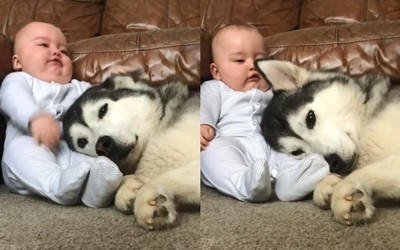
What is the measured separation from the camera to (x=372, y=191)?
2.62 feet

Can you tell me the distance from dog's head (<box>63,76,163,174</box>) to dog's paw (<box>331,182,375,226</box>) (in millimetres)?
358

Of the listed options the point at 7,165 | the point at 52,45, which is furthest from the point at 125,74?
the point at 7,165

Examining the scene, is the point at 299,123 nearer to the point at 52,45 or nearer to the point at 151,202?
the point at 151,202

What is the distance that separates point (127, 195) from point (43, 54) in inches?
16.2

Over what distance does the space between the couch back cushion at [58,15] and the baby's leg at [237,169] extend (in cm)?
52

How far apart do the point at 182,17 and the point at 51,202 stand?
509mm

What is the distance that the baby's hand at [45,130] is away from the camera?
90 centimetres

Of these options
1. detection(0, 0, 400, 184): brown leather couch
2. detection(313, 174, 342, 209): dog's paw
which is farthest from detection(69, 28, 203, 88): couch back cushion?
detection(313, 174, 342, 209): dog's paw

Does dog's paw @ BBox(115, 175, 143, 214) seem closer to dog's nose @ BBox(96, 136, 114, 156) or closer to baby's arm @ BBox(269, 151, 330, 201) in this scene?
dog's nose @ BBox(96, 136, 114, 156)

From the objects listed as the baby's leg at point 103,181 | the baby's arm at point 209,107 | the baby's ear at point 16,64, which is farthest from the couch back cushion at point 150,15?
the baby's leg at point 103,181

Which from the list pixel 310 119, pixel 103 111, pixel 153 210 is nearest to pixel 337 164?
pixel 310 119

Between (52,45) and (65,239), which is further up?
(52,45)

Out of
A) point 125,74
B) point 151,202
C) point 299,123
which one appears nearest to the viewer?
point 151,202

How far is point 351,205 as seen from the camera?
778 millimetres
